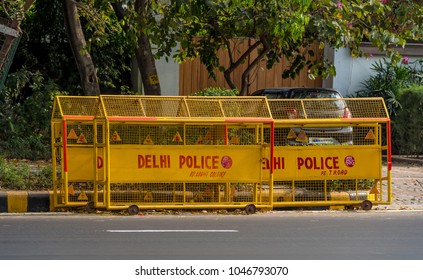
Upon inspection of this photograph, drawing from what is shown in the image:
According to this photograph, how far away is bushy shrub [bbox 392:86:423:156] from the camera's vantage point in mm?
18938

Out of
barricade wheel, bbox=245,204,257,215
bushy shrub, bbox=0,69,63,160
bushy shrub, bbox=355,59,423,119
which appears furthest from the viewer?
bushy shrub, bbox=355,59,423,119

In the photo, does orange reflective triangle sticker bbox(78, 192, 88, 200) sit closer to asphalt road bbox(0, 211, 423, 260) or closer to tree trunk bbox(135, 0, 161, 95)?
asphalt road bbox(0, 211, 423, 260)

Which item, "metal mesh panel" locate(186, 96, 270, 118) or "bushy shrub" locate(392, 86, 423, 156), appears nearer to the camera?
"metal mesh panel" locate(186, 96, 270, 118)

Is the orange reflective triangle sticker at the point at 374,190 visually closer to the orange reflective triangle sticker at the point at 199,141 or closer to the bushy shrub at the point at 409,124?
the orange reflective triangle sticker at the point at 199,141

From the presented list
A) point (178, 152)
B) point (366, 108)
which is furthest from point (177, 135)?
point (366, 108)

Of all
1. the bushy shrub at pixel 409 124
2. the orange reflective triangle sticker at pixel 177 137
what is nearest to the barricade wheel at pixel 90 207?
the orange reflective triangle sticker at pixel 177 137

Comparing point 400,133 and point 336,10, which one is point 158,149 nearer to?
point 336,10

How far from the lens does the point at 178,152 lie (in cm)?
1251

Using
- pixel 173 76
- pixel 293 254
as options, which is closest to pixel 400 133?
pixel 173 76

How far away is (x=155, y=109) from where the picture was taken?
41.3 ft

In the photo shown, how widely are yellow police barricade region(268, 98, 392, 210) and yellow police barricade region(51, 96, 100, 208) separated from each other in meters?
2.72

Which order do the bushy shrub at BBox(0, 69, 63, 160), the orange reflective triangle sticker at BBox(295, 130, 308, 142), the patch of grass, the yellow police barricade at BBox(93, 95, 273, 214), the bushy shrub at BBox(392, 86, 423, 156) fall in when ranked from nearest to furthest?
the yellow police barricade at BBox(93, 95, 273, 214) → the orange reflective triangle sticker at BBox(295, 130, 308, 142) → the patch of grass → the bushy shrub at BBox(0, 69, 63, 160) → the bushy shrub at BBox(392, 86, 423, 156)

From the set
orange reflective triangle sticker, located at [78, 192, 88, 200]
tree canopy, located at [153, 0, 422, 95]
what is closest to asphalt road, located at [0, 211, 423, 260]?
orange reflective triangle sticker, located at [78, 192, 88, 200]

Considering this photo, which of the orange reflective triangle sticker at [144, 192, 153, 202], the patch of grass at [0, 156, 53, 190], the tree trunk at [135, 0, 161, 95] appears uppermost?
the tree trunk at [135, 0, 161, 95]
